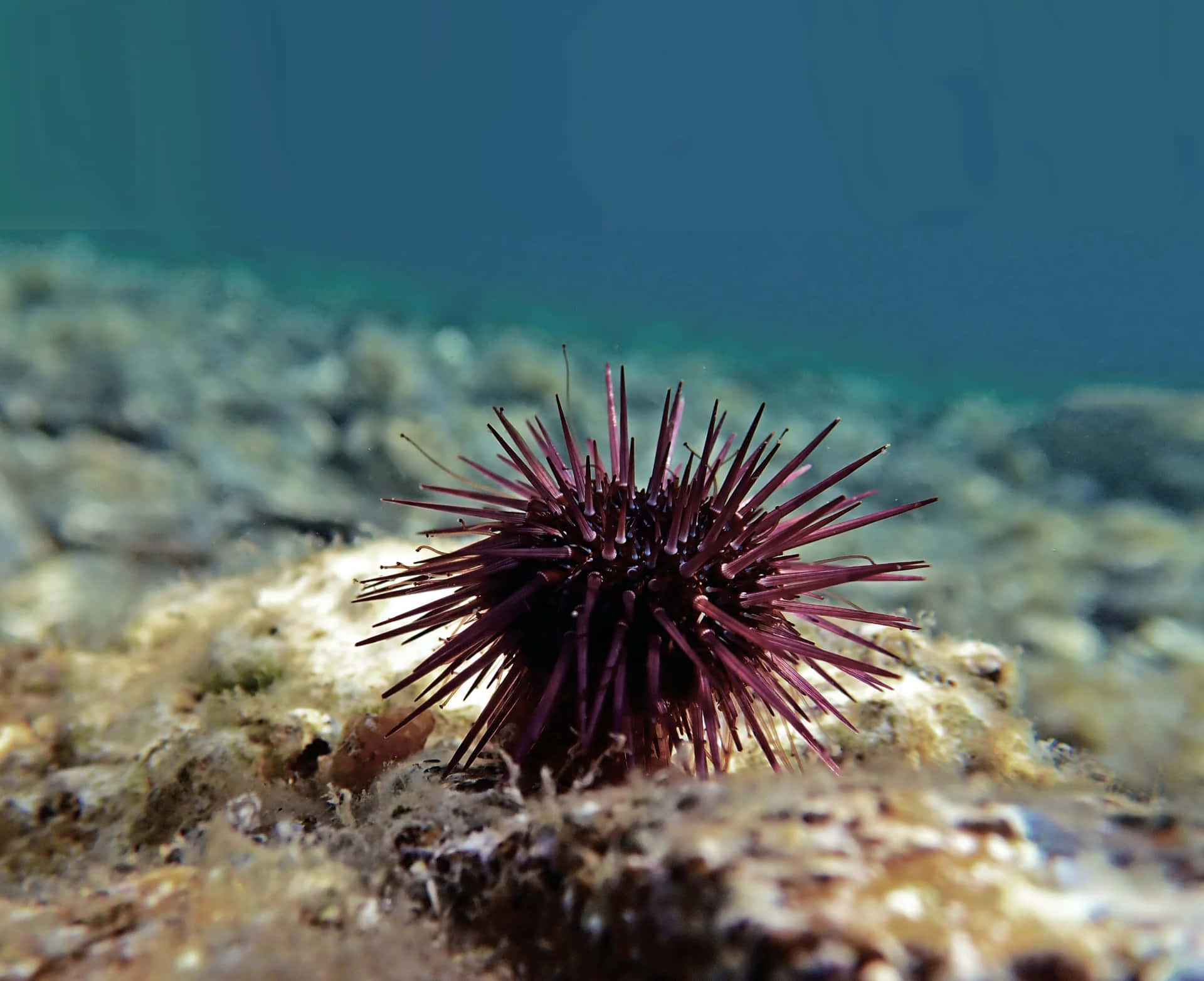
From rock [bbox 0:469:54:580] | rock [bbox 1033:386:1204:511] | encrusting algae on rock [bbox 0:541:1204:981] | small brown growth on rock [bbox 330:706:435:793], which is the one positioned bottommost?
encrusting algae on rock [bbox 0:541:1204:981]

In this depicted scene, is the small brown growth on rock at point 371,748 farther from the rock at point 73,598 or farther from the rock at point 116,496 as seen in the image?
the rock at point 116,496

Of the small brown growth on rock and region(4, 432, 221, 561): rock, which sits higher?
region(4, 432, 221, 561): rock

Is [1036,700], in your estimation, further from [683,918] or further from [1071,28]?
[1071,28]

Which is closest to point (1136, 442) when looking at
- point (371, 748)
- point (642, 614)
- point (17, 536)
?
point (642, 614)

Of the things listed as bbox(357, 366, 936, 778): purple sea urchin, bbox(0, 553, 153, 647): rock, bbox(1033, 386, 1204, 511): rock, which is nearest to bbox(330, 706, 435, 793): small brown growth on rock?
bbox(357, 366, 936, 778): purple sea urchin

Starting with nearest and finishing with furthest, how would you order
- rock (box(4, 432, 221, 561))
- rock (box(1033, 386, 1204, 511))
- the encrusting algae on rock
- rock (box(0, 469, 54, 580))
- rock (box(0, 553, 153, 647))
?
the encrusting algae on rock, rock (box(0, 553, 153, 647)), rock (box(0, 469, 54, 580)), rock (box(4, 432, 221, 561)), rock (box(1033, 386, 1204, 511))

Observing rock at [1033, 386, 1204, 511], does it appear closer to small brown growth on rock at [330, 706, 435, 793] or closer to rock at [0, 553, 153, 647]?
small brown growth on rock at [330, 706, 435, 793]
